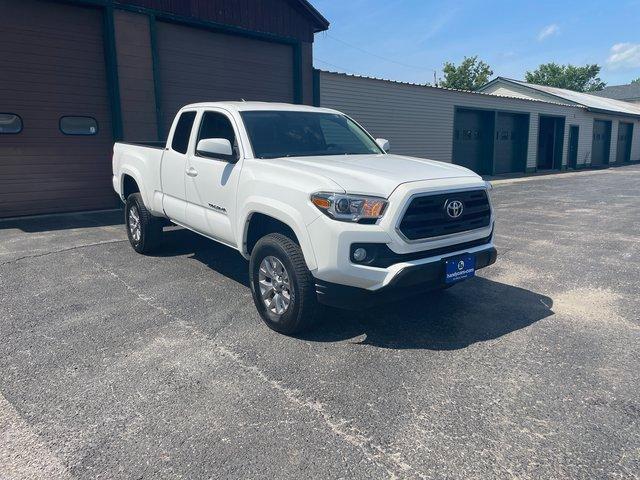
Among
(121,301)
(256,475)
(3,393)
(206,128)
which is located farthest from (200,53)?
(256,475)

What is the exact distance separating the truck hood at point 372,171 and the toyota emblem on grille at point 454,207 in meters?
0.24

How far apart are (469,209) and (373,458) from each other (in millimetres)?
2435

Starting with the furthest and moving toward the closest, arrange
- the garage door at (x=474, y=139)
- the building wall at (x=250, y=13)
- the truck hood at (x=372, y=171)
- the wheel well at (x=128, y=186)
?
the garage door at (x=474, y=139) → the building wall at (x=250, y=13) → the wheel well at (x=128, y=186) → the truck hood at (x=372, y=171)

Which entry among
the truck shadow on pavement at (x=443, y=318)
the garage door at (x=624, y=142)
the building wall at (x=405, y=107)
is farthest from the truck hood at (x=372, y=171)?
the garage door at (x=624, y=142)

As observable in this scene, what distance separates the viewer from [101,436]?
111 inches

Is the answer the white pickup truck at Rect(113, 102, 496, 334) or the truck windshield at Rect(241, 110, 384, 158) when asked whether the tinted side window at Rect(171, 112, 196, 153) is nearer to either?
the white pickup truck at Rect(113, 102, 496, 334)

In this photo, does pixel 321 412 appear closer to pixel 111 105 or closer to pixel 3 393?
pixel 3 393

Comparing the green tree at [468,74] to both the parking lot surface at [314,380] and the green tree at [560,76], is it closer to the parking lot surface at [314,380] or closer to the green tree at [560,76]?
the green tree at [560,76]

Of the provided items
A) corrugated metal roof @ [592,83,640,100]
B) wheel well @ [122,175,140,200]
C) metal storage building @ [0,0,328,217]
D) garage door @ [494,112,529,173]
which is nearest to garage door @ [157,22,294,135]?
metal storage building @ [0,0,328,217]

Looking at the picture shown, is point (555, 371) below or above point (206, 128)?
below

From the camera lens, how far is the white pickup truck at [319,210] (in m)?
3.71

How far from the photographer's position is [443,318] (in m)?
4.63

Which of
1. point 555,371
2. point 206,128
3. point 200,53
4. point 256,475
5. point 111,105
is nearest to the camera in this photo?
point 256,475

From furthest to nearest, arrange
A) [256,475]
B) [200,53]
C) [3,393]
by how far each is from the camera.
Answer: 1. [200,53]
2. [3,393]
3. [256,475]
